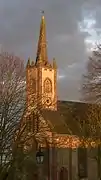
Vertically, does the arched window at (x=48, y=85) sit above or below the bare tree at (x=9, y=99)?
above

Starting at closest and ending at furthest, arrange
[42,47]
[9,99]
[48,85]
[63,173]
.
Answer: [9,99] < [63,173] < [48,85] < [42,47]

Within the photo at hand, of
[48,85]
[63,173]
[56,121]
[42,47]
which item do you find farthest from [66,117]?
[42,47]

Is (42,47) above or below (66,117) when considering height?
above

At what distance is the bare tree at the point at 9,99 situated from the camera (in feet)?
93.5

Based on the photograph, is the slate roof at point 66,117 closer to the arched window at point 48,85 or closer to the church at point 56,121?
the church at point 56,121

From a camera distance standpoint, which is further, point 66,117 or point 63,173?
point 66,117

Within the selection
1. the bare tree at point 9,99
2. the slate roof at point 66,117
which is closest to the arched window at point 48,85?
the slate roof at point 66,117

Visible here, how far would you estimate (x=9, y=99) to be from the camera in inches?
1133

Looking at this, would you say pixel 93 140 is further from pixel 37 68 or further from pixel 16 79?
pixel 37 68

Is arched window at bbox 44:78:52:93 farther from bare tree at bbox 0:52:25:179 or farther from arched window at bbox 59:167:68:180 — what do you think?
bare tree at bbox 0:52:25:179

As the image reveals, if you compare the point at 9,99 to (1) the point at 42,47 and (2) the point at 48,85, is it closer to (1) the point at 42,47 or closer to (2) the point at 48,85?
(2) the point at 48,85

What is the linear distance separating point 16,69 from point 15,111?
2.73m

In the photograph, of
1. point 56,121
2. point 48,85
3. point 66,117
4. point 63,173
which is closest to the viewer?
point 63,173

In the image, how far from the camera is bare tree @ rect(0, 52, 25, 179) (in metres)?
28.5
